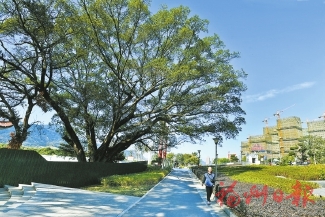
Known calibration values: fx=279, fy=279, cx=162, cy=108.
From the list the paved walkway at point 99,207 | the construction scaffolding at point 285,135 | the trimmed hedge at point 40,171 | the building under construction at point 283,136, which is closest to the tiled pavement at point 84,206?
the paved walkway at point 99,207

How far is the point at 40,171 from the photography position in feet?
43.2

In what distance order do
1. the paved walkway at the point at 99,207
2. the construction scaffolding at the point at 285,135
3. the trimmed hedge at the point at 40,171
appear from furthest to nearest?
the construction scaffolding at the point at 285,135 < the trimmed hedge at the point at 40,171 < the paved walkway at the point at 99,207

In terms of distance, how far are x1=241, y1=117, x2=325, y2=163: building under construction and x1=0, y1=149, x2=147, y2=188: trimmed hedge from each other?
72022 millimetres

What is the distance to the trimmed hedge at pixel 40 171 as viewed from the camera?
11.7 metres

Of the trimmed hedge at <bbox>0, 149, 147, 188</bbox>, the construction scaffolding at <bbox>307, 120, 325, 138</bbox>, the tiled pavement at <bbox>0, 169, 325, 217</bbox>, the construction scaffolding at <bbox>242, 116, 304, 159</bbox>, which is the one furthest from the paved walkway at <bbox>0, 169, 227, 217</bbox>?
the construction scaffolding at <bbox>242, 116, 304, 159</bbox>

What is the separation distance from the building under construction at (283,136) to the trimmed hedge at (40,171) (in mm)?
72022

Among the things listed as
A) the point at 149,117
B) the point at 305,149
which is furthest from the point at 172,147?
the point at 305,149

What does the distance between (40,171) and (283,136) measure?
314 ft

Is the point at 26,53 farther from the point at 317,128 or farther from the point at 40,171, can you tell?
the point at 317,128

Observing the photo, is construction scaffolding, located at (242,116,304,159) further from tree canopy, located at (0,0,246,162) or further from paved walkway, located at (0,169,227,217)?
paved walkway, located at (0,169,227,217)

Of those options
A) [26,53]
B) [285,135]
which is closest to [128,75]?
[26,53]

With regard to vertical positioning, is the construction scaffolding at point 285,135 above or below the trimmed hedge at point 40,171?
above

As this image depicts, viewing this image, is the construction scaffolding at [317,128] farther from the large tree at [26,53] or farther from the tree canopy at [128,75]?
the large tree at [26,53]

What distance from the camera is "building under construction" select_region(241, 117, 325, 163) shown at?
280 feet
